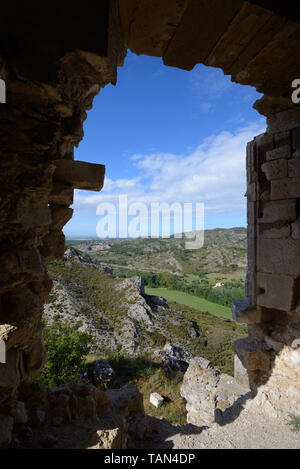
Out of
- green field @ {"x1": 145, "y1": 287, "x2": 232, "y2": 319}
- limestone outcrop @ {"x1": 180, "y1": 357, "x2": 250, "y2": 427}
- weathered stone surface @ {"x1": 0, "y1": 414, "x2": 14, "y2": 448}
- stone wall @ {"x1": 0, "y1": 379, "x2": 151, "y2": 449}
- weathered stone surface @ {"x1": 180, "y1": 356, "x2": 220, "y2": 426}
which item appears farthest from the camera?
green field @ {"x1": 145, "y1": 287, "x2": 232, "y2": 319}

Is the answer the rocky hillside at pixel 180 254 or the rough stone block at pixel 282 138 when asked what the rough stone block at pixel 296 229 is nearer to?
the rough stone block at pixel 282 138

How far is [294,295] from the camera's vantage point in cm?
375

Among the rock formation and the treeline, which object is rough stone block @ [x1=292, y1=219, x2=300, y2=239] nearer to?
the rock formation

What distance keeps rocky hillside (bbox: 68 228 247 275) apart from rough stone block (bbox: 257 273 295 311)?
46644 millimetres

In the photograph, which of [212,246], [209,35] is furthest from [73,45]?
[212,246]

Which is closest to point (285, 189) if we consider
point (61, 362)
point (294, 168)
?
point (294, 168)

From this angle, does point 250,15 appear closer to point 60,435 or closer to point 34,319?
point 34,319

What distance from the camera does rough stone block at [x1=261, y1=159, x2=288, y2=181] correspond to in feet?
12.7

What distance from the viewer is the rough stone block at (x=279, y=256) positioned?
3.72 metres

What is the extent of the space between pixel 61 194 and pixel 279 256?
3.33 m

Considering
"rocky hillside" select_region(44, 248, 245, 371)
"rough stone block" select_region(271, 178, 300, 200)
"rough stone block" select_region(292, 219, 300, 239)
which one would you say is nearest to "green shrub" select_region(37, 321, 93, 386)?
"rocky hillside" select_region(44, 248, 245, 371)

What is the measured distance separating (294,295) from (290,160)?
2067 millimetres

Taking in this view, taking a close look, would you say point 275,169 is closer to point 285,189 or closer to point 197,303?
point 285,189

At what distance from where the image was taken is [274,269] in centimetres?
395
